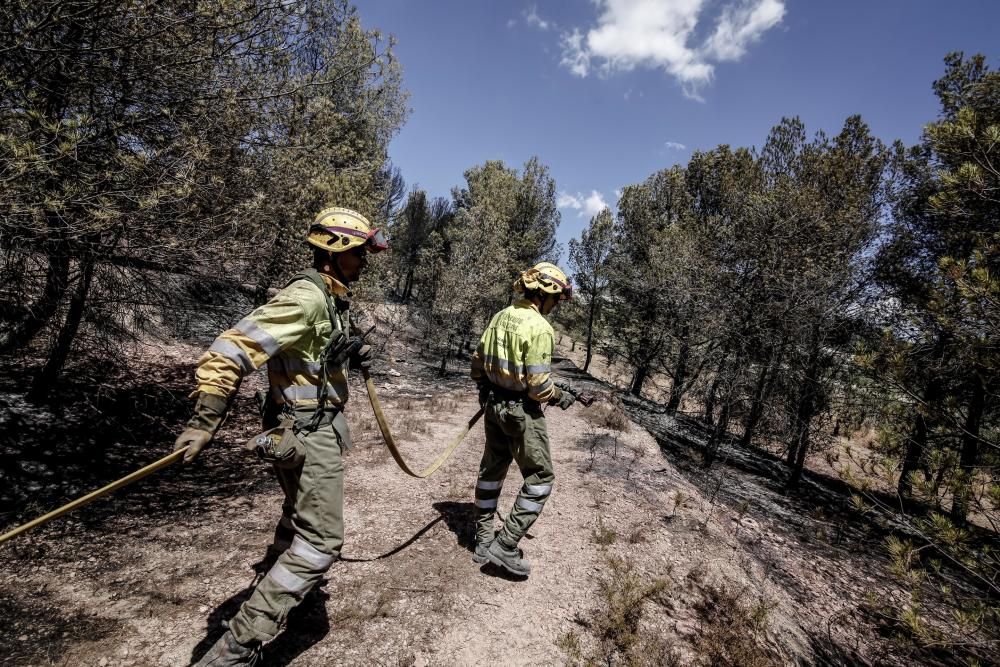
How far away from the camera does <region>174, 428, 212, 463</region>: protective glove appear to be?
219 cm

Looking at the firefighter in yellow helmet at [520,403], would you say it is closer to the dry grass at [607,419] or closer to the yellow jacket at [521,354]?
the yellow jacket at [521,354]

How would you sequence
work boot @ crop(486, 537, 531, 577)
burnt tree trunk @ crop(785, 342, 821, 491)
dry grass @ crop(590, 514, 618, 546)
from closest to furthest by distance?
work boot @ crop(486, 537, 531, 577), dry grass @ crop(590, 514, 618, 546), burnt tree trunk @ crop(785, 342, 821, 491)

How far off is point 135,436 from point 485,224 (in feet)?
54.2

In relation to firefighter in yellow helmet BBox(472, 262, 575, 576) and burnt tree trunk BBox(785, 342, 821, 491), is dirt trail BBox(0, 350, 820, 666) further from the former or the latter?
burnt tree trunk BBox(785, 342, 821, 491)

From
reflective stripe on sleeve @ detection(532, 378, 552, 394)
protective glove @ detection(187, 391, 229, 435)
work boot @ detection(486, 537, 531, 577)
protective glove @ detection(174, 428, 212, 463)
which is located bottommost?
work boot @ detection(486, 537, 531, 577)

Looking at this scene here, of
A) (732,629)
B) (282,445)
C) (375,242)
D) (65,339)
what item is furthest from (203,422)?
(65,339)

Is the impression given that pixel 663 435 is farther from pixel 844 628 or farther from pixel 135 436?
pixel 135 436

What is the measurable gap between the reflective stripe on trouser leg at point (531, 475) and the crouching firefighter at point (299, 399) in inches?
64.8

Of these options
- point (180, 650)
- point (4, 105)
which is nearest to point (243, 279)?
point (4, 105)

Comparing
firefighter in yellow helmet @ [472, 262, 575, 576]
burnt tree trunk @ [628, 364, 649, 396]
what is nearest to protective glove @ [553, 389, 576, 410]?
firefighter in yellow helmet @ [472, 262, 575, 576]

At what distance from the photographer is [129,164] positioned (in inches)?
181

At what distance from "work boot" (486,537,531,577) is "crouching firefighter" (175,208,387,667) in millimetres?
1846

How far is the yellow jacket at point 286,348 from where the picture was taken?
7.66 feet

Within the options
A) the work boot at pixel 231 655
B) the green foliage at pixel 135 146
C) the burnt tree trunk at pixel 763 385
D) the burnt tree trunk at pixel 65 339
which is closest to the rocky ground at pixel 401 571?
the burnt tree trunk at pixel 65 339
